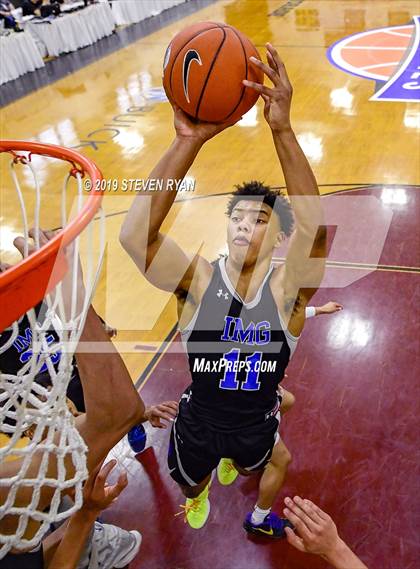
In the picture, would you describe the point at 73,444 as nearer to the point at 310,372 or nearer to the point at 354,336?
the point at 310,372

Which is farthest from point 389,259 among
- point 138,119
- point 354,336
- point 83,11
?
point 83,11

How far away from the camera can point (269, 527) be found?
2.99 m

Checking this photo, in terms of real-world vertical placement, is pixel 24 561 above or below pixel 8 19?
below

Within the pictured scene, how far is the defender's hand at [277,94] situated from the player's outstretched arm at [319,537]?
1.38 m

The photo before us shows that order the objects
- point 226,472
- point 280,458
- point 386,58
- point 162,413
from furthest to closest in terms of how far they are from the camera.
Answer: point 386,58, point 226,472, point 162,413, point 280,458

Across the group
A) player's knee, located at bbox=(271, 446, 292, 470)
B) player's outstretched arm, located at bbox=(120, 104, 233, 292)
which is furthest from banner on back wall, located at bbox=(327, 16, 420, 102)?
player's outstretched arm, located at bbox=(120, 104, 233, 292)

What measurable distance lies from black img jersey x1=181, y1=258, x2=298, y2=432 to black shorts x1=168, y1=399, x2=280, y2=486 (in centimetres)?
6

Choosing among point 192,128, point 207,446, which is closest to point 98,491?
point 207,446

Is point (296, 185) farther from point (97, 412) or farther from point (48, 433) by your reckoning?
point (48, 433)

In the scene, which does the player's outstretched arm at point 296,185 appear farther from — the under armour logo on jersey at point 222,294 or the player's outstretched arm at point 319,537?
the player's outstretched arm at point 319,537

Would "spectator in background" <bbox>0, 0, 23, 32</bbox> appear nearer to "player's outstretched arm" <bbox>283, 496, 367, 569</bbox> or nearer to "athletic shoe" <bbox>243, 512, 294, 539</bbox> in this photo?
"athletic shoe" <bbox>243, 512, 294, 539</bbox>

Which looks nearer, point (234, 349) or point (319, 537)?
point (319, 537)

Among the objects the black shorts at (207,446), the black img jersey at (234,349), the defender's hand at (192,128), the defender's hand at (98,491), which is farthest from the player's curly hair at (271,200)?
the defender's hand at (98,491)

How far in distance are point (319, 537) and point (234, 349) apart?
2.89ft
